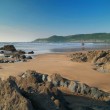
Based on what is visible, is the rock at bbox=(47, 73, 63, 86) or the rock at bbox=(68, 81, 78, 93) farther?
the rock at bbox=(47, 73, 63, 86)

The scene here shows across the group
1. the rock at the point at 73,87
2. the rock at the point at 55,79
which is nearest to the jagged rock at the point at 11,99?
the rock at the point at 73,87

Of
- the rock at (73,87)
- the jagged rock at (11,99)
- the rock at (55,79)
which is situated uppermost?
the jagged rock at (11,99)

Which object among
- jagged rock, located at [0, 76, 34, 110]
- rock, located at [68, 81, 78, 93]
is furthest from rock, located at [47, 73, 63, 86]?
jagged rock, located at [0, 76, 34, 110]

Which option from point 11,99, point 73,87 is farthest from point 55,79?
point 11,99

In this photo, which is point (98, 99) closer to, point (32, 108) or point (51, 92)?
point (51, 92)

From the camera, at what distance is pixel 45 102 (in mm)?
4660

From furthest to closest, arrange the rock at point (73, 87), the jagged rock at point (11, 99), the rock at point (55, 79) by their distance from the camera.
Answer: the rock at point (55, 79), the rock at point (73, 87), the jagged rock at point (11, 99)

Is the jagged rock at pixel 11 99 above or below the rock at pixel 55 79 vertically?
above

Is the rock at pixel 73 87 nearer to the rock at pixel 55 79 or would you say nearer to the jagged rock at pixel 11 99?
the rock at pixel 55 79

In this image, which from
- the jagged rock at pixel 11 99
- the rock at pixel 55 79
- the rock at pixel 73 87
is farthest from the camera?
the rock at pixel 55 79

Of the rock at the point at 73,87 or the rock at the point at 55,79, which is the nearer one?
the rock at the point at 73,87

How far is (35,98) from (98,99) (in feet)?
13.6

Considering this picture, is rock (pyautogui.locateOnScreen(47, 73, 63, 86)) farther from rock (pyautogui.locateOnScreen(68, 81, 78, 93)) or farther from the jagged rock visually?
the jagged rock

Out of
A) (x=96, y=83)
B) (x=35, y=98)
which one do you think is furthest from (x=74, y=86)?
(x=35, y=98)
